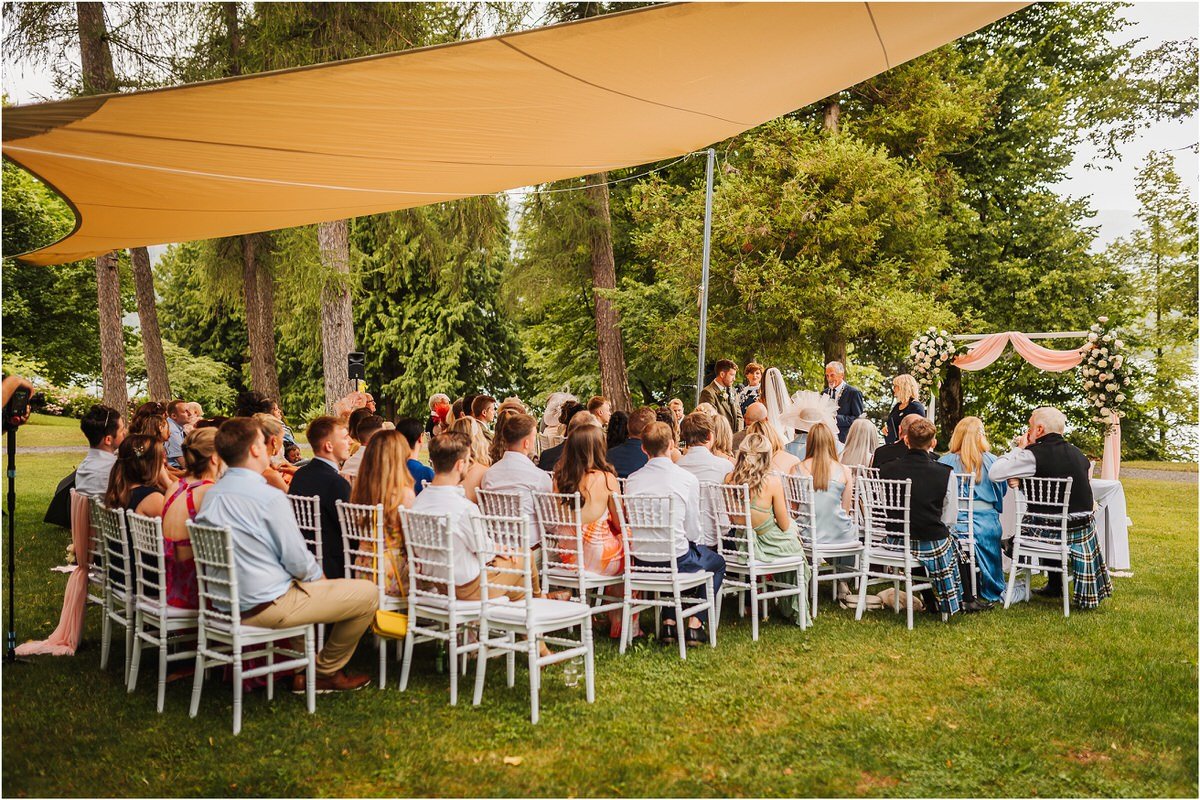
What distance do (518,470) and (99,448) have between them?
2520 millimetres

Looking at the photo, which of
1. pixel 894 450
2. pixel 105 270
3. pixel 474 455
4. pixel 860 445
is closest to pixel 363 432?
pixel 474 455

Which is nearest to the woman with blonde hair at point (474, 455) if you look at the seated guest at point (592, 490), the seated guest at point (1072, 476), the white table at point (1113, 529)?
the seated guest at point (592, 490)

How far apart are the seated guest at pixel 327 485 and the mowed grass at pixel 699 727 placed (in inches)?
24.9

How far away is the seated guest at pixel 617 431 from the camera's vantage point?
6.30 metres

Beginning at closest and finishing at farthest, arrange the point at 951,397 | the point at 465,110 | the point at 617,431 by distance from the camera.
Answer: the point at 465,110 → the point at 617,431 → the point at 951,397

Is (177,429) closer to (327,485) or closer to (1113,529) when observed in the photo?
(327,485)

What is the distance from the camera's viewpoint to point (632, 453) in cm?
601

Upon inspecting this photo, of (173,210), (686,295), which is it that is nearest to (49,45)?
(173,210)

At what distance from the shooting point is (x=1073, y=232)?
58.6ft

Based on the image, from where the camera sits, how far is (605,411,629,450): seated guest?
248 inches

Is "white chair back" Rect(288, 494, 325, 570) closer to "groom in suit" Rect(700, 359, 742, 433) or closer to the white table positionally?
"groom in suit" Rect(700, 359, 742, 433)

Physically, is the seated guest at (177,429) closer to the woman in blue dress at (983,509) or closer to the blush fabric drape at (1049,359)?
the woman in blue dress at (983,509)

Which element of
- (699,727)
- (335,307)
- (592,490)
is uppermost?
(335,307)

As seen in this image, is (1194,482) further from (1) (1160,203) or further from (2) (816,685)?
(2) (816,685)
